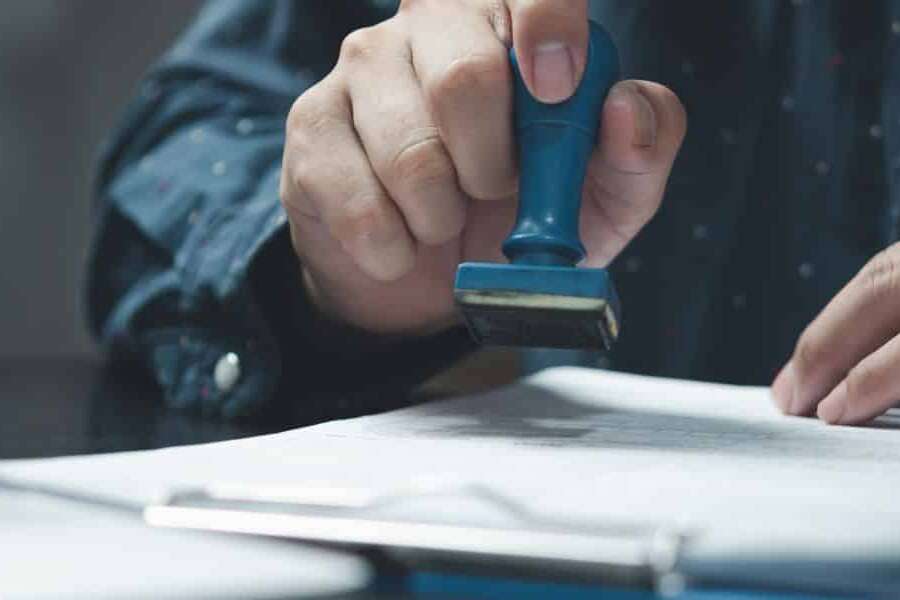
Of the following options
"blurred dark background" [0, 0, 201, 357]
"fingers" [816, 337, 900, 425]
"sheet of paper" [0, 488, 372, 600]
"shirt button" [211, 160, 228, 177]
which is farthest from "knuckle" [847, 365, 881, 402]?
"blurred dark background" [0, 0, 201, 357]

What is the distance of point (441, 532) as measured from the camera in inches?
7.9

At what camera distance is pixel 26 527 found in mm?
218

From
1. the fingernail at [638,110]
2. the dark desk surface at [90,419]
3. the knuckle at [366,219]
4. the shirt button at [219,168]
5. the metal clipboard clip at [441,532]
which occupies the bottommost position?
the dark desk surface at [90,419]

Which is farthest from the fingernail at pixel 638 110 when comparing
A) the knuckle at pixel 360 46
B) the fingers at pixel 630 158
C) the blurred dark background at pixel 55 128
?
the blurred dark background at pixel 55 128

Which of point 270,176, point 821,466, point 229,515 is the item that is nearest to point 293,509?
point 229,515

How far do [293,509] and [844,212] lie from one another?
0.43 metres

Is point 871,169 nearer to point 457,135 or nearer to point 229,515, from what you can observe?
point 457,135

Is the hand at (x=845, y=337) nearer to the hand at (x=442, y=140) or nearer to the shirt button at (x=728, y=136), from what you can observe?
the hand at (x=442, y=140)

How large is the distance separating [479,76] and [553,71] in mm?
29

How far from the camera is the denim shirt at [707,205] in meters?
0.56

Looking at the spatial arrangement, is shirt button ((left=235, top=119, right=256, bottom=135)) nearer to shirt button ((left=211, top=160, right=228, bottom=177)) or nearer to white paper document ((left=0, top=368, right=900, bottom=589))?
shirt button ((left=211, top=160, right=228, bottom=177))

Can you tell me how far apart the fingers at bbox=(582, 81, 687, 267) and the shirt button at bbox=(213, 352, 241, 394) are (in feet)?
0.47

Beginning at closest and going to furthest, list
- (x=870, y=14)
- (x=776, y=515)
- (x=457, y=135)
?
(x=776, y=515)
(x=457, y=135)
(x=870, y=14)

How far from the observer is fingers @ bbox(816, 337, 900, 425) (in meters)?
0.37
